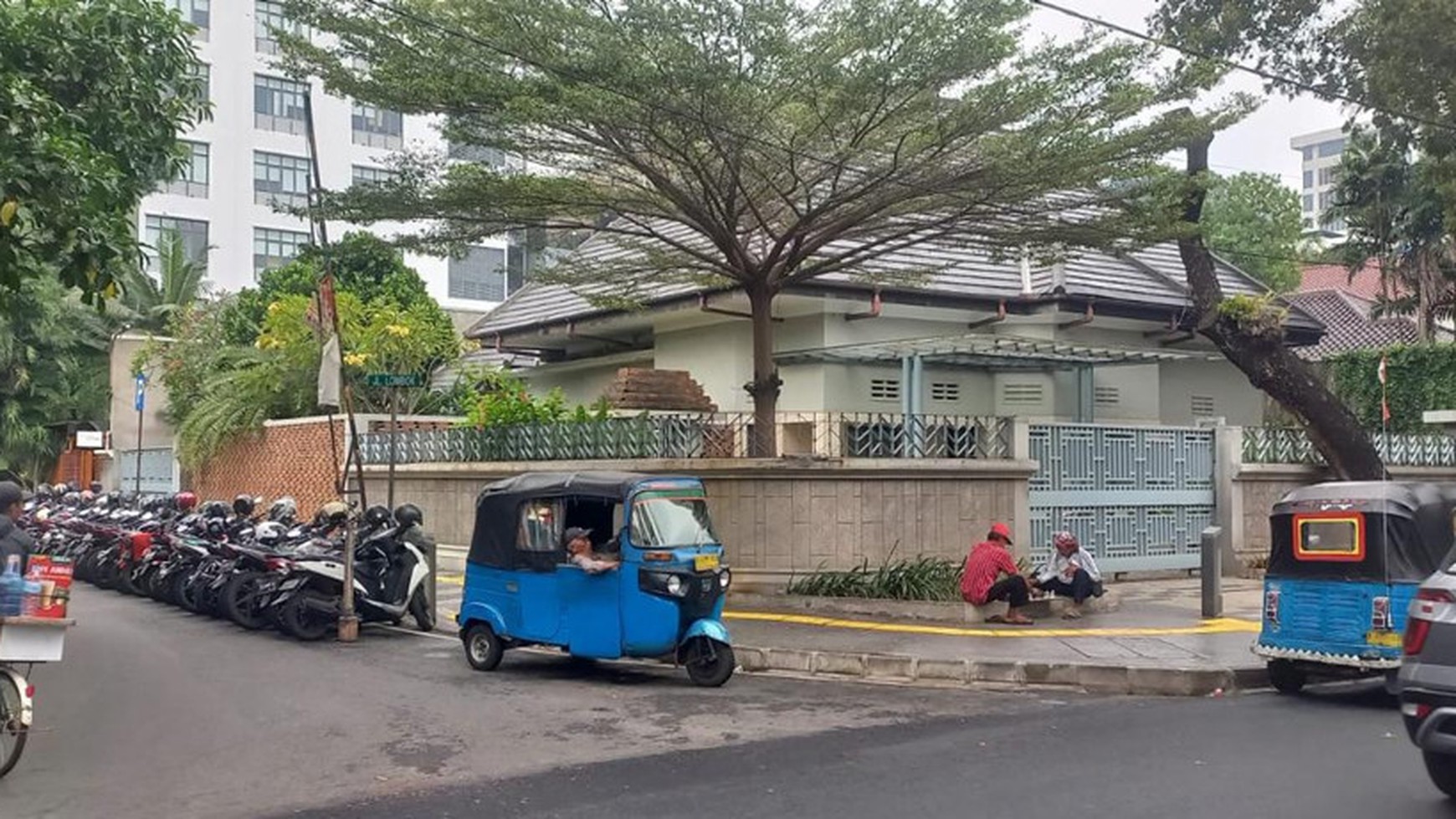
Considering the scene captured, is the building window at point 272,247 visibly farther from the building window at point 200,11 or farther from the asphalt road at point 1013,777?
the asphalt road at point 1013,777

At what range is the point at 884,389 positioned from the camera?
68.7 ft

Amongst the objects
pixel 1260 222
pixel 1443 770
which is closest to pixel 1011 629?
pixel 1443 770

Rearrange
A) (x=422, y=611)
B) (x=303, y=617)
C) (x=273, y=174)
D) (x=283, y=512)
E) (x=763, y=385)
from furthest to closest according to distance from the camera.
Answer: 1. (x=273, y=174)
2. (x=283, y=512)
3. (x=763, y=385)
4. (x=422, y=611)
5. (x=303, y=617)

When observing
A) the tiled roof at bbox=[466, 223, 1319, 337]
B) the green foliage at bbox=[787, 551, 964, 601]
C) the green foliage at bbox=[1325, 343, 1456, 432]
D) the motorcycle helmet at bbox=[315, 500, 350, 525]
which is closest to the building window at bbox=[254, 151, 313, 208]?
the tiled roof at bbox=[466, 223, 1319, 337]

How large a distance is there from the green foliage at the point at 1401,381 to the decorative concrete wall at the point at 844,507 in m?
14.8

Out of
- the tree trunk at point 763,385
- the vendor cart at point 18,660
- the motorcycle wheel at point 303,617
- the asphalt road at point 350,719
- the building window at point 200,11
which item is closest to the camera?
the asphalt road at point 350,719

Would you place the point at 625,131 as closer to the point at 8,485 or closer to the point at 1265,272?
the point at 8,485

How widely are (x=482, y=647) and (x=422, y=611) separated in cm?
272

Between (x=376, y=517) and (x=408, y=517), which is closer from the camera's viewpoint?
(x=408, y=517)

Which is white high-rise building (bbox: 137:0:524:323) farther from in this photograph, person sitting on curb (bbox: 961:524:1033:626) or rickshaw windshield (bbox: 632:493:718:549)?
rickshaw windshield (bbox: 632:493:718:549)

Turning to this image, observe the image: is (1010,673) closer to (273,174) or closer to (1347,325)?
(1347,325)

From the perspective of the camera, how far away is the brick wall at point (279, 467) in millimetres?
24359

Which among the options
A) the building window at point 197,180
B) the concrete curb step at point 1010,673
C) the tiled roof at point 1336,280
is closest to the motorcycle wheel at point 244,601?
the concrete curb step at point 1010,673

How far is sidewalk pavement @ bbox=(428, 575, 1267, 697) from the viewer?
11422 mm
